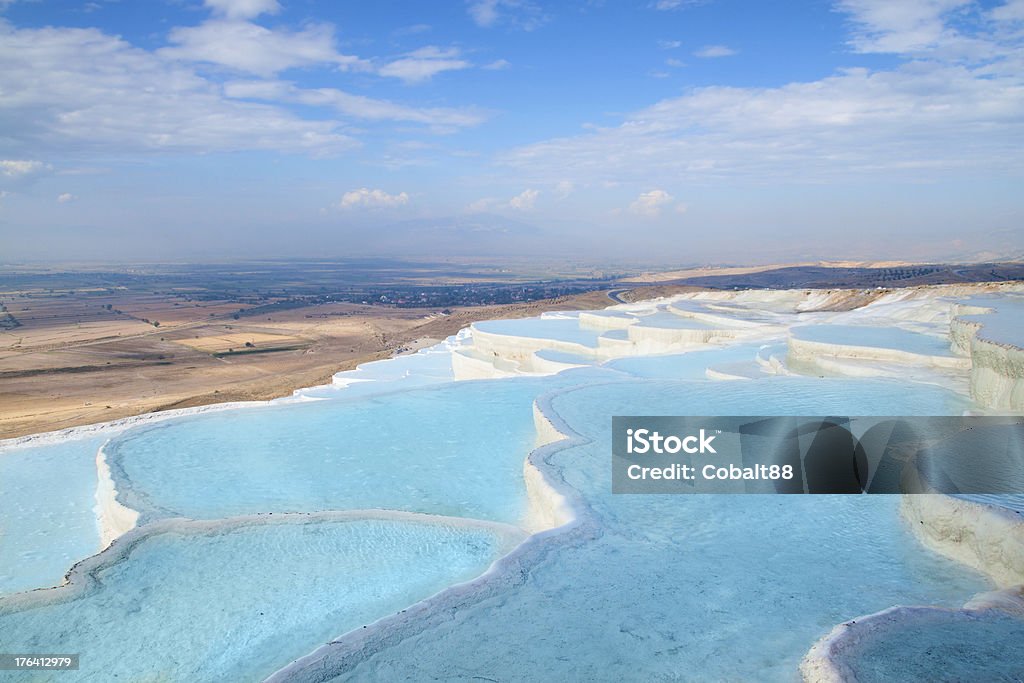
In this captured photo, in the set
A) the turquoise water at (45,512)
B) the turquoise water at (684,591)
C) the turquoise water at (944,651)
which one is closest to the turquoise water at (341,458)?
the turquoise water at (45,512)

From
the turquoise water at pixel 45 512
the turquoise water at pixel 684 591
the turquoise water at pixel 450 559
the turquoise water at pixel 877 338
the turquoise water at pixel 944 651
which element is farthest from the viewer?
the turquoise water at pixel 877 338

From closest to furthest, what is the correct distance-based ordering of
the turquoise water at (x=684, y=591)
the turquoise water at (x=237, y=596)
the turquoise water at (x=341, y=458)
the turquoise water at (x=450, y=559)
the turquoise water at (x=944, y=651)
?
the turquoise water at (x=944, y=651), the turquoise water at (x=684, y=591), the turquoise water at (x=450, y=559), the turquoise water at (x=237, y=596), the turquoise water at (x=341, y=458)

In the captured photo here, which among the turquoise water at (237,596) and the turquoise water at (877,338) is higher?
the turquoise water at (877,338)

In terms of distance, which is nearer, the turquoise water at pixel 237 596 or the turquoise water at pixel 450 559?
the turquoise water at pixel 450 559

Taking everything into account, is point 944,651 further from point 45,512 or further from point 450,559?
point 45,512

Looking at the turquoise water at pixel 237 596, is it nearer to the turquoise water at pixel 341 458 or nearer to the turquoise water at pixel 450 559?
the turquoise water at pixel 450 559

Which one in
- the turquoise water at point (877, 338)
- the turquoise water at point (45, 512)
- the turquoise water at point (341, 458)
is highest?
the turquoise water at point (877, 338)

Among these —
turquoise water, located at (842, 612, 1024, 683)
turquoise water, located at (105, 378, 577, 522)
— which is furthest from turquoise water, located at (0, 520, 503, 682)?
turquoise water, located at (842, 612, 1024, 683)
